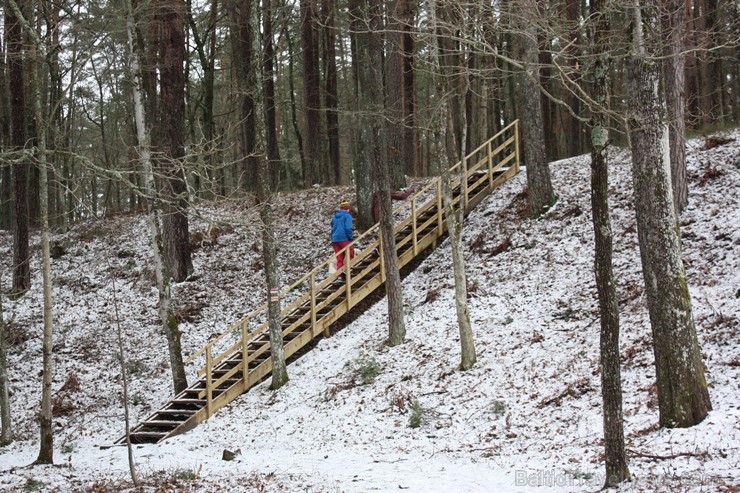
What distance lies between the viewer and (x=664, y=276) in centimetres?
770

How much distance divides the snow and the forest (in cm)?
38

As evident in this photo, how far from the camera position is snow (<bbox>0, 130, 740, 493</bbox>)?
8172 mm

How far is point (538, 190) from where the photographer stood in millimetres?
16188

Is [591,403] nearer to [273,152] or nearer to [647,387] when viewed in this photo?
[647,387]

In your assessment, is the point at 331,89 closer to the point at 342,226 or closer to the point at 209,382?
the point at 342,226

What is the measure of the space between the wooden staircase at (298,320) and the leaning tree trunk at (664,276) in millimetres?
6000

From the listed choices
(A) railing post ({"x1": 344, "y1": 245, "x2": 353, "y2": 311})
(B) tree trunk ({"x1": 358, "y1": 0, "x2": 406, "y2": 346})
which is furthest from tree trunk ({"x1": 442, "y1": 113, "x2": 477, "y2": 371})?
(A) railing post ({"x1": 344, "y1": 245, "x2": 353, "y2": 311})

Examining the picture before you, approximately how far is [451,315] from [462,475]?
5987mm

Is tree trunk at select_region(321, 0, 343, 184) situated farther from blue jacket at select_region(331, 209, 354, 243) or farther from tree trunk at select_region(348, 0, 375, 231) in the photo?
blue jacket at select_region(331, 209, 354, 243)

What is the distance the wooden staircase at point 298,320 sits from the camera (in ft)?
41.1

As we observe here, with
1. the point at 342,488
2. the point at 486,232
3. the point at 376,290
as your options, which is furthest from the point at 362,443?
the point at 486,232

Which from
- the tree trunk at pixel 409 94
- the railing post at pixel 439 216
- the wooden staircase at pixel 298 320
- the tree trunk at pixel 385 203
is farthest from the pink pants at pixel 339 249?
the tree trunk at pixel 409 94

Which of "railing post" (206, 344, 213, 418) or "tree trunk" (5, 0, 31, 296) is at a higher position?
"tree trunk" (5, 0, 31, 296)

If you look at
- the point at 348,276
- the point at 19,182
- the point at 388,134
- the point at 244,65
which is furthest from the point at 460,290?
the point at 19,182
